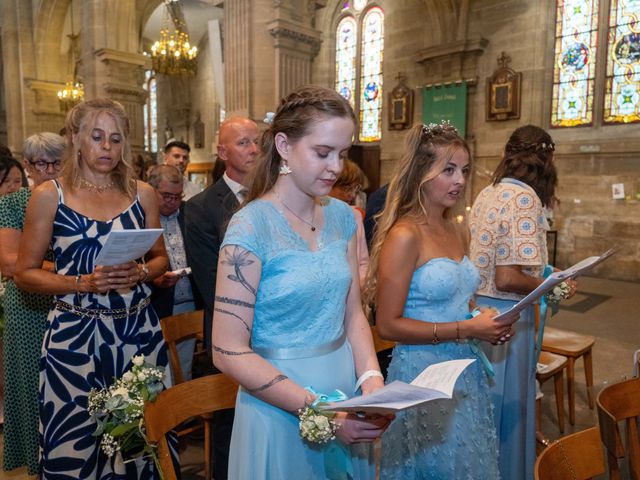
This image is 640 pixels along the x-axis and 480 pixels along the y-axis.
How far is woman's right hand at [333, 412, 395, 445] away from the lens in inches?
44.1

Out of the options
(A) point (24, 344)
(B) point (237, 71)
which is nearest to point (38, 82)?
(B) point (237, 71)

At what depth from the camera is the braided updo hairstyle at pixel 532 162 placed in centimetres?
240

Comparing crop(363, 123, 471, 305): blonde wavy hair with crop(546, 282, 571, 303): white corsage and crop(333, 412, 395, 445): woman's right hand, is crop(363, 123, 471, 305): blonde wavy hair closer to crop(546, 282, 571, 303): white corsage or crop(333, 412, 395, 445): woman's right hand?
crop(333, 412, 395, 445): woman's right hand

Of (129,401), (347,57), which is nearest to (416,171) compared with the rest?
(129,401)

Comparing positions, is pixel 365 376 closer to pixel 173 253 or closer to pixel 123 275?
pixel 123 275

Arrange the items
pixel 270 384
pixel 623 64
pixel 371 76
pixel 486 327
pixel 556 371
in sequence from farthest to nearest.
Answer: pixel 371 76, pixel 623 64, pixel 556 371, pixel 486 327, pixel 270 384

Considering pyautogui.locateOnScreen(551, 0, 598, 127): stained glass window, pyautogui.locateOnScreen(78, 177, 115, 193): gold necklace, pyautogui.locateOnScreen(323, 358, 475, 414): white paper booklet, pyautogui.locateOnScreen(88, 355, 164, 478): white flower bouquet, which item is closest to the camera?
pyautogui.locateOnScreen(323, 358, 475, 414): white paper booklet

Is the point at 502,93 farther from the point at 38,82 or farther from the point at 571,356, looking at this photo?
the point at 38,82

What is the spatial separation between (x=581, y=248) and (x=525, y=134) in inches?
308

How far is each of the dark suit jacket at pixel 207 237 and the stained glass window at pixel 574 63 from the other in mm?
8981

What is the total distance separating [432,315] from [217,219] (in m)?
1.05

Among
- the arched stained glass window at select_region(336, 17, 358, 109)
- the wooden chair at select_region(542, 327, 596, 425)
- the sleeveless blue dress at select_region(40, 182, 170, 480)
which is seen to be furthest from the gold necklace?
the arched stained glass window at select_region(336, 17, 358, 109)

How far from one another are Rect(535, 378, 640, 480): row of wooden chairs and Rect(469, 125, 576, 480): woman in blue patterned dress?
0.65 metres

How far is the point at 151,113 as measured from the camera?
20453 millimetres
